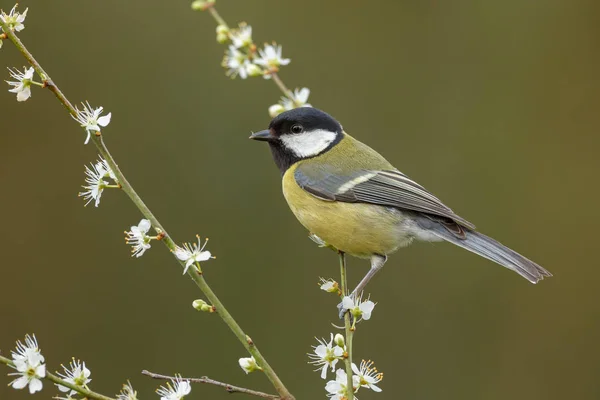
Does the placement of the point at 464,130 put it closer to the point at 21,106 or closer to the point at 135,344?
the point at 135,344

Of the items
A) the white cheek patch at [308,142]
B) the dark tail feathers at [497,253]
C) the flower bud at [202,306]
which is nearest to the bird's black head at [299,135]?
the white cheek patch at [308,142]

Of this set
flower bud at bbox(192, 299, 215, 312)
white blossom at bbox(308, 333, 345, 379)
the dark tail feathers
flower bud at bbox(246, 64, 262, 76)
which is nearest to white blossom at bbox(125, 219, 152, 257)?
flower bud at bbox(192, 299, 215, 312)

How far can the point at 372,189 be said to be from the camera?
9.95 ft

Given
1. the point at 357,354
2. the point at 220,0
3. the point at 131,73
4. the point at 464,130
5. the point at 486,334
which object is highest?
the point at 220,0

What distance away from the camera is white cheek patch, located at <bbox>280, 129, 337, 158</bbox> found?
10.3 ft

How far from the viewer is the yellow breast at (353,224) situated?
2908 mm

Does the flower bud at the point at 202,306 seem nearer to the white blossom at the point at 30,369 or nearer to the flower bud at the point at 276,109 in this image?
the white blossom at the point at 30,369

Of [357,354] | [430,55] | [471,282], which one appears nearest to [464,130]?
[430,55]

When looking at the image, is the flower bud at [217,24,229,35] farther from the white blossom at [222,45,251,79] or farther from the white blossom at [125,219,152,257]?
the white blossom at [125,219,152,257]

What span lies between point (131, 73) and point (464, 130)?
2.42m

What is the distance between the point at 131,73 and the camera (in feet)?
17.2

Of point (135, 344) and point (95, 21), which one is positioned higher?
point (95, 21)

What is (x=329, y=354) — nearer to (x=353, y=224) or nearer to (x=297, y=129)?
(x=353, y=224)

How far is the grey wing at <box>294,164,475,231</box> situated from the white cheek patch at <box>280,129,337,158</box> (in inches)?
3.8
